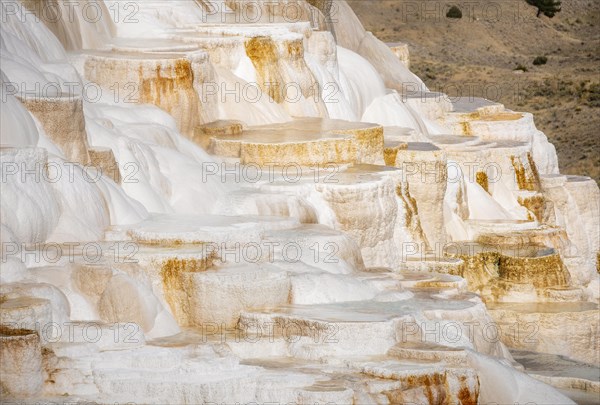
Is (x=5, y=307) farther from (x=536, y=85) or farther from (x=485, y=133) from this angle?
(x=536, y=85)

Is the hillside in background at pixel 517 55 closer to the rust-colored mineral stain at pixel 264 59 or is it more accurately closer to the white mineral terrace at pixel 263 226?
the white mineral terrace at pixel 263 226

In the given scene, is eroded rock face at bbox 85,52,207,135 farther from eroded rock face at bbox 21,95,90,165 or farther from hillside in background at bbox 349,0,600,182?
hillside in background at bbox 349,0,600,182

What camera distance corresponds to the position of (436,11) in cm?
5091

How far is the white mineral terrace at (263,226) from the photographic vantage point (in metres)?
11.3

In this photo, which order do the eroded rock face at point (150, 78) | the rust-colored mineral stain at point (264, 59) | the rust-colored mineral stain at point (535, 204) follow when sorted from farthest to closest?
1. the rust-colored mineral stain at point (535, 204)
2. the rust-colored mineral stain at point (264, 59)
3. the eroded rock face at point (150, 78)

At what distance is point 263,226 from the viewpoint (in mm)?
14000

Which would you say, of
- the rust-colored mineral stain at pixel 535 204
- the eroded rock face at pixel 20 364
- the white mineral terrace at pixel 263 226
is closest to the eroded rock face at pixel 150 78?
the white mineral terrace at pixel 263 226

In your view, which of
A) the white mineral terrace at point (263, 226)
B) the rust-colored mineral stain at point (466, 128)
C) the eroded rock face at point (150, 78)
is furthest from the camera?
the rust-colored mineral stain at point (466, 128)

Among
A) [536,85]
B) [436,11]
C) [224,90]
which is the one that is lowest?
[224,90]

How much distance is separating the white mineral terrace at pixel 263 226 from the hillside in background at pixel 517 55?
1315 cm

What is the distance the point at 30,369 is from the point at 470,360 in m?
3.62

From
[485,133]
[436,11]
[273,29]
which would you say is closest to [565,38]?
[436,11]

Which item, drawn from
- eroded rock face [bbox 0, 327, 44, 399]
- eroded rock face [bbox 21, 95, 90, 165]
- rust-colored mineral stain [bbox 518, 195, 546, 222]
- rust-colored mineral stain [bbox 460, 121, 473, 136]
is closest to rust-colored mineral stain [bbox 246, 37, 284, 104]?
rust-colored mineral stain [bbox 518, 195, 546, 222]

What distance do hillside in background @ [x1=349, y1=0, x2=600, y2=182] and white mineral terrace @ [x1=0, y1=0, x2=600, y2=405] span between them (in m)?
13.2
